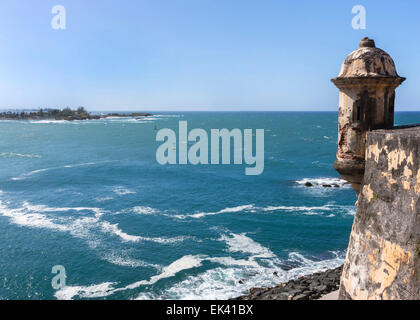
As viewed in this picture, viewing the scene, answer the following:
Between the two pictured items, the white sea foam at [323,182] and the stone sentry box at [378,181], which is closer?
the stone sentry box at [378,181]

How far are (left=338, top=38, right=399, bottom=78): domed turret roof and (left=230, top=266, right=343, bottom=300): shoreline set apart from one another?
35.4ft

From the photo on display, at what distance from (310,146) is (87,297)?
6696cm

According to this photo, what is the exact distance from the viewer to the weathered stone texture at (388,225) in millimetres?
7816

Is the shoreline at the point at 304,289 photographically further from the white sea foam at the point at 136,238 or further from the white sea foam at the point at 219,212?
the white sea foam at the point at 219,212

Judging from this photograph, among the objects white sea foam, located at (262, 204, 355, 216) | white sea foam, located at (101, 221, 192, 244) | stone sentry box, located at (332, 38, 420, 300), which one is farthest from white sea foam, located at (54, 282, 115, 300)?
white sea foam, located at (262, 204, 355, 216)

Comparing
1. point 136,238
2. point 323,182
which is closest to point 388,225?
point 136,238

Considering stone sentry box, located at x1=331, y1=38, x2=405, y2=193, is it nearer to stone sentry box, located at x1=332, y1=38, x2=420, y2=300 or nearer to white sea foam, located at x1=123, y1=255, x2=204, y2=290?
stone sentry box, located at x1=332, y1=38, x2=420, y2=300

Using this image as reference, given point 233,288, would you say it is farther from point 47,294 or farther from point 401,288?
point 401,288

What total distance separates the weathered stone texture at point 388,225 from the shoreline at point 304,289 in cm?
759

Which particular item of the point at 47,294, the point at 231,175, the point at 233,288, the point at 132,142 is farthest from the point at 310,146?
the point at 47,294

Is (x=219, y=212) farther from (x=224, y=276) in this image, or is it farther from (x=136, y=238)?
(x=224, y=276)

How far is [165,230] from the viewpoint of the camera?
27469 mm

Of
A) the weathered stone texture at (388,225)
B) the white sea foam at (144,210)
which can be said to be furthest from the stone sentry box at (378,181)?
the white sea foam at (144,210)

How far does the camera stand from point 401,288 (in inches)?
318
